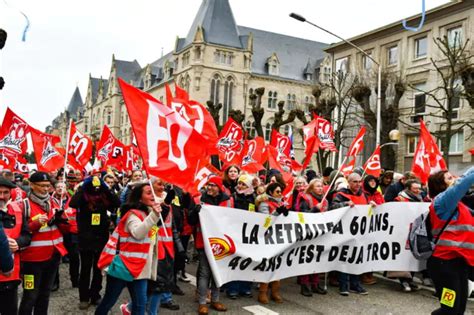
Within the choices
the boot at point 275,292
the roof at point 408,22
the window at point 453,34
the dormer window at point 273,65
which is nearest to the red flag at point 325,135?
the boot at point 275,292

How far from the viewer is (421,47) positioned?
33.5m

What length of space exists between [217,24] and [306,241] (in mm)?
63961

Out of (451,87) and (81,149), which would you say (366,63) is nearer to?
(451,87)

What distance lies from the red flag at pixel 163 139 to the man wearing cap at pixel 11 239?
1.24m

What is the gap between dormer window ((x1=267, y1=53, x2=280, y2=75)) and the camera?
7112 cm

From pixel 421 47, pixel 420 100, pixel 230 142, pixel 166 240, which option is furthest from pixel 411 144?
pixel 166 240

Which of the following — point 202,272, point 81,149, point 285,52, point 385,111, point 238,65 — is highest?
point 285,52

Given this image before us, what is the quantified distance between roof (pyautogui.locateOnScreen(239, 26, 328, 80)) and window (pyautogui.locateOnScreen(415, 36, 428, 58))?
1472 inches

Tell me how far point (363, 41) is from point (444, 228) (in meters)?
35.6

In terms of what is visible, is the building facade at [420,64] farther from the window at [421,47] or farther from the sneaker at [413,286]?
the sneaker at [413,286]

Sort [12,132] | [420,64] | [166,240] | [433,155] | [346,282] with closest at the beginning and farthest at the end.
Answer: [166,240] < [346,282] < [433,155] < [12,132] < [420,64]

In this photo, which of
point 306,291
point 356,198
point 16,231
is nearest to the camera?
point 16,231

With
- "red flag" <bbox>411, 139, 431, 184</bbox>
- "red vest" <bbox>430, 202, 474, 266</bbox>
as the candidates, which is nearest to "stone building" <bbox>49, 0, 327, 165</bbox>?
"red flag" <bbox>411, 139, 431, 184</bbox>

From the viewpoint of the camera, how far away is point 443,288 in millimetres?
4375
